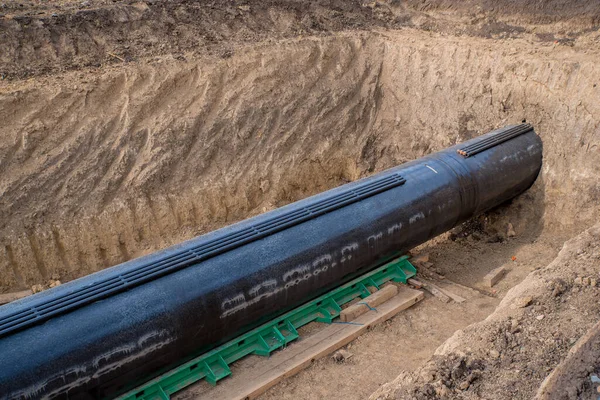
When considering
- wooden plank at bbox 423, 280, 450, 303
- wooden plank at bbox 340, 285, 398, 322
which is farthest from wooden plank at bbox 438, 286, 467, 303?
wooden plank at bbox 340, 285, 398, 322

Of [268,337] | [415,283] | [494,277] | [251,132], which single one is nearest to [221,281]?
[268,337]

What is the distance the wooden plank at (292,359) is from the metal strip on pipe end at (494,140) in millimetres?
2663

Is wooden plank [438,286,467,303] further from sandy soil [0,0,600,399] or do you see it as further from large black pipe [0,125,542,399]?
large black pipe [0,125,542,399]

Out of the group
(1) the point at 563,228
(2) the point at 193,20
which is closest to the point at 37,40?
(2) the point at 193,20

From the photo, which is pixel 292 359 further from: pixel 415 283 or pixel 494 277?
pixel 494 277

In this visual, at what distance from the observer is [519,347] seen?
535 cm

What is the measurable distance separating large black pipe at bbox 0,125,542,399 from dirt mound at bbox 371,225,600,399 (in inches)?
77.3

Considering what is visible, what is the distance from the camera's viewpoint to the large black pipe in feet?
17.1

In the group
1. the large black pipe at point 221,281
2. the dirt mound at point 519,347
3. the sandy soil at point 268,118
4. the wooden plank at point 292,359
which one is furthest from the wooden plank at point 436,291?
the dirt mound at point 519,347

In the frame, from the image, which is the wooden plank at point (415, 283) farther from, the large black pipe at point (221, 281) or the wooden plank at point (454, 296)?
the large black pipe at point (221, 281)

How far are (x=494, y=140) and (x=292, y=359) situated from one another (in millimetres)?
5318

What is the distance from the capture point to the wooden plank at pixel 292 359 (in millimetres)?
6621

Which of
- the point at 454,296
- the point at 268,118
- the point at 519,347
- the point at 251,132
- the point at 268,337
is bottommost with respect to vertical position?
the point at 454,296

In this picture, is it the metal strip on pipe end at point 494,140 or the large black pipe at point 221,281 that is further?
the metal strip on pipe end at point 494,140
